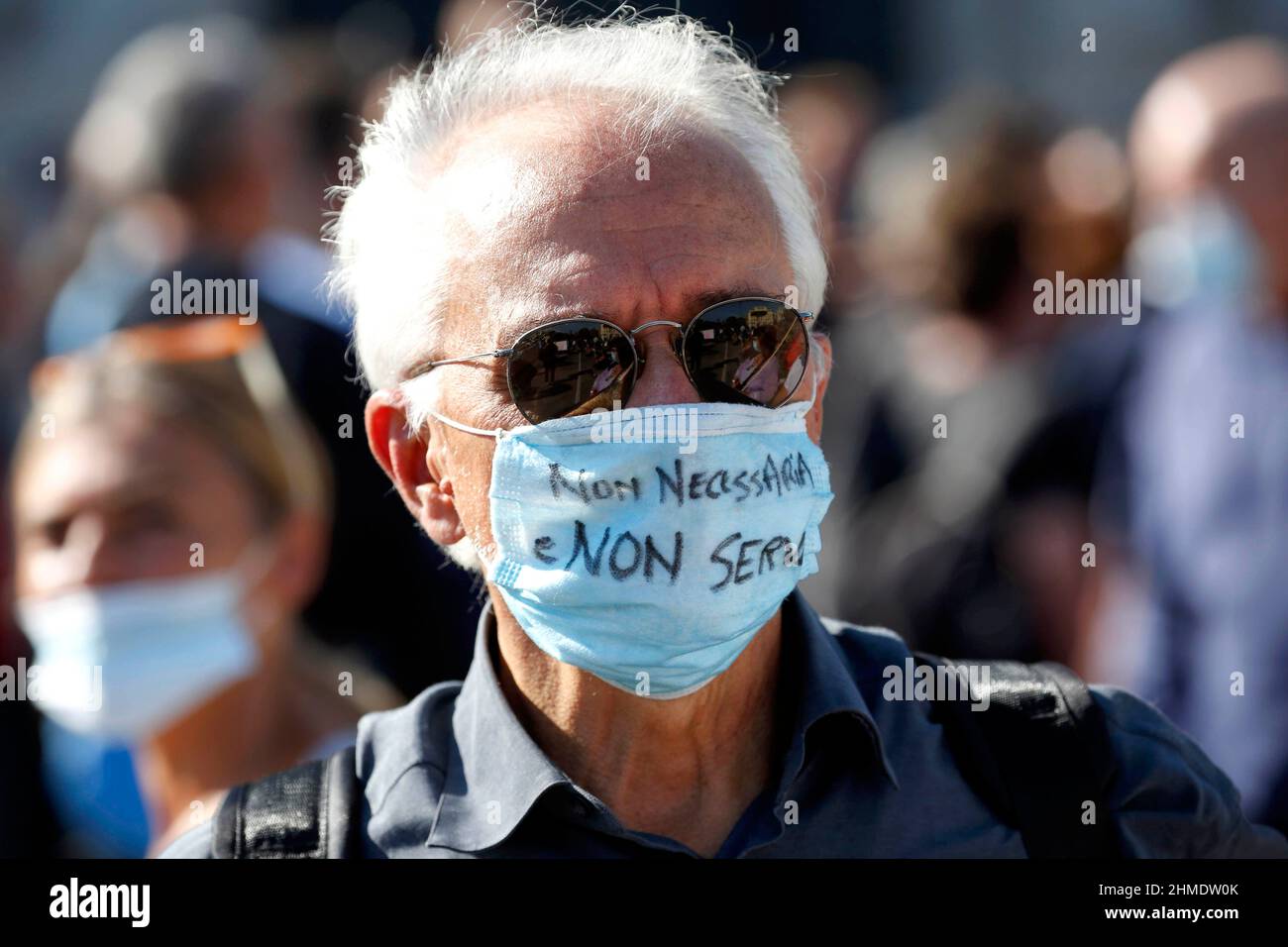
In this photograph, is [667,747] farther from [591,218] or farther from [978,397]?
[978,397]

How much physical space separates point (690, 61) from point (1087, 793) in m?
1.42

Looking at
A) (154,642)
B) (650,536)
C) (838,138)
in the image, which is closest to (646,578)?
(650,536)

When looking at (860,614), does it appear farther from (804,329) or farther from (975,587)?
(804,329)

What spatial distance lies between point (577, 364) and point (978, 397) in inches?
107

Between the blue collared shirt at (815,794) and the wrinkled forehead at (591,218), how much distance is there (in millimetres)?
623

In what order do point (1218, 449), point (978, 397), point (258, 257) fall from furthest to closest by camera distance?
point (978, 397) < point (258, 257) < point (1218, 449)

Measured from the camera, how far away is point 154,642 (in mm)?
3881

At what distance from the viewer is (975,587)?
4.49m

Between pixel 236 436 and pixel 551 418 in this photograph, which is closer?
pixel 551 418

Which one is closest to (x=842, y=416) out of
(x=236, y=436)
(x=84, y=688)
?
(x=236, y=436)

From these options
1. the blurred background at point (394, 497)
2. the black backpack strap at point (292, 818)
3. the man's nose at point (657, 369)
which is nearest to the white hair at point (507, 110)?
the man's nose at point (657, 369)

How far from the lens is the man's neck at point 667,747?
2424 millimetres

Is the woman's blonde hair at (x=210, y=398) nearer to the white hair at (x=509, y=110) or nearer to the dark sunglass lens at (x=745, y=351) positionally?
the white hair at (x=509, y=110)

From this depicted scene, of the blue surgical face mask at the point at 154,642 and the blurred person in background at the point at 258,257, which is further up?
the blurred person in background at the point at 258,257
